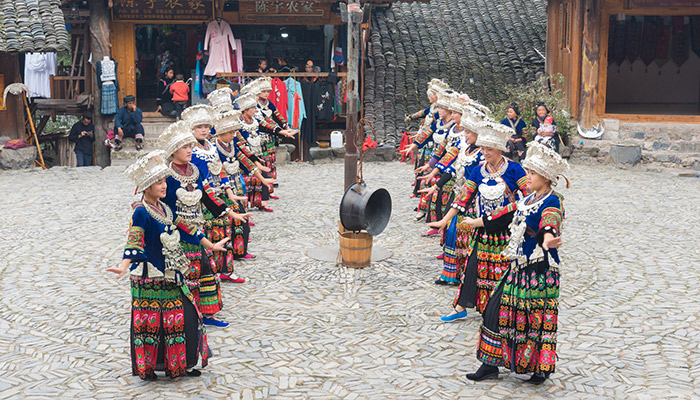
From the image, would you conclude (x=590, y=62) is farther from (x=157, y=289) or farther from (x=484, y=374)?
(x=157, y=289)

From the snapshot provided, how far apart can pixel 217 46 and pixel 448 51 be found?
7.06 metres

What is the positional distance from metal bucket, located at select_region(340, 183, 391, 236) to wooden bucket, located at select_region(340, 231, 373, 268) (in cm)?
17

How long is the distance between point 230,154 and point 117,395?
12.3ft

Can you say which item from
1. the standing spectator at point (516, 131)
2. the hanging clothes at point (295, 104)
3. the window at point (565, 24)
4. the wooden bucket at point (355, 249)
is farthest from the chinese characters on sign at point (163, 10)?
the wooden bucket at point (355, 249)

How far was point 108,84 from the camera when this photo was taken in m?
18.3


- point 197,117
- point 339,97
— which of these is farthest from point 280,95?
point 197,117

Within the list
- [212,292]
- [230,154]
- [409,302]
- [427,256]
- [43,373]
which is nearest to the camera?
[43,373]

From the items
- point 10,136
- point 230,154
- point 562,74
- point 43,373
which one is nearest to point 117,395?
point 43,373

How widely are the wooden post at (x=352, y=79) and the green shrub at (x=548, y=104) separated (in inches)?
332

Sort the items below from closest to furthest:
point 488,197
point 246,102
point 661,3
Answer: point 488,197
point 246,102
point 661,3

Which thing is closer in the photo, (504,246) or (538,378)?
(538,378)

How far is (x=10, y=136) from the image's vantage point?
17.6m

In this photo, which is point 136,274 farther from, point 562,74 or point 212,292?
point 562,74

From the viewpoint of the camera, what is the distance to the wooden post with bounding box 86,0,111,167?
1836 cm
